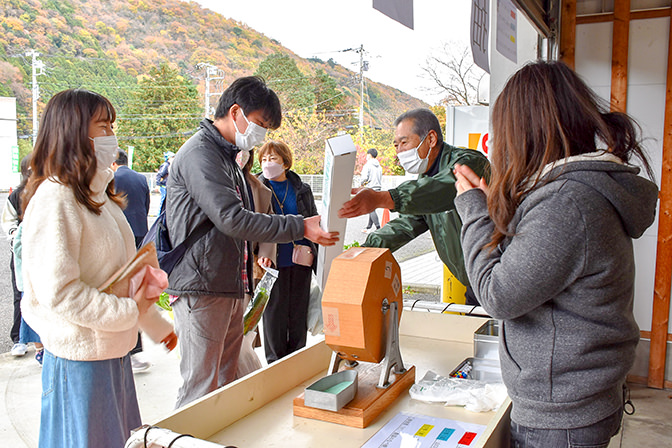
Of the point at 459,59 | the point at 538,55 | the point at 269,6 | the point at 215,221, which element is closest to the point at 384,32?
the point at 269,6

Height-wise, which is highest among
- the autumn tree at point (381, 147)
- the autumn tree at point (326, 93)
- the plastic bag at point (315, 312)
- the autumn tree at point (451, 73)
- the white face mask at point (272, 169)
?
the autumn tree at point (326, 93)

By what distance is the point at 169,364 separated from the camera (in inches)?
167

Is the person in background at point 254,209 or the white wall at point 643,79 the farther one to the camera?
the white wall at point 643,79

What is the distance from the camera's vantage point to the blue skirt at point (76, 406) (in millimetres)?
1460

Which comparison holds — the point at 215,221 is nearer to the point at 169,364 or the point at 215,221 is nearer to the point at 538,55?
the point at 169,364

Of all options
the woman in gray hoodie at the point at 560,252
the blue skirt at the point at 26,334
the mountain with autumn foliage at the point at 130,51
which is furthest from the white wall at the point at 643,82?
the mountain with autumn foliage at the point at 130,51

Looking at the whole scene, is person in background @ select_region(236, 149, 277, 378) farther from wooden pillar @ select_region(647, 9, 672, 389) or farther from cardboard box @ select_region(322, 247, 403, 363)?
wooden pillar @ select_region(647, 9, 672, 389)

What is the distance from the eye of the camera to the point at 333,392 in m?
1.42

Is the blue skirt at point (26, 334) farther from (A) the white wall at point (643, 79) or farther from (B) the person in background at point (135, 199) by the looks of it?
(A) the white wall at point (643, 79)

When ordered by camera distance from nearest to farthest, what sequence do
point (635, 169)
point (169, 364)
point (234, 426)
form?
1. point (635, 169)
2. point (234, 426)
3. point (169, 364)

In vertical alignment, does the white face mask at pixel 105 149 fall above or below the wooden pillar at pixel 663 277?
above

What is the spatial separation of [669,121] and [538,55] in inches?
39.3

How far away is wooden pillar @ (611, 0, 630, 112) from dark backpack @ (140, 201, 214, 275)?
10.2 feet

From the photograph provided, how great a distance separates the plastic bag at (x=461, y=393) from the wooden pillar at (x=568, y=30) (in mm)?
2977
